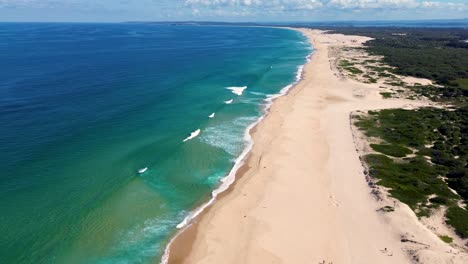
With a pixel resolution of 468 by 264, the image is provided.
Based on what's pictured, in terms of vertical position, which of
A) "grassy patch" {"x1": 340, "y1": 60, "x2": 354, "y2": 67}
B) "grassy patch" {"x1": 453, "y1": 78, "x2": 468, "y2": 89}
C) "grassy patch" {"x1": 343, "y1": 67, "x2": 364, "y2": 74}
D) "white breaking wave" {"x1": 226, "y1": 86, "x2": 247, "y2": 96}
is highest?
"grassy patch" {"x1": 340, "y1": 60, "x2": 354, "y2": 67}

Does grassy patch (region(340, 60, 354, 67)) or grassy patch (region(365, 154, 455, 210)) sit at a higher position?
grassy patch (region(340, 60, 354, 67))

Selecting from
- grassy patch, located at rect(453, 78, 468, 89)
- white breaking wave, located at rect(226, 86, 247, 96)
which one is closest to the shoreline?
white breaking wave, located at rect(226, 86, 247, 96)

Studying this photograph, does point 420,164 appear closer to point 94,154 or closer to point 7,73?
point 94,154

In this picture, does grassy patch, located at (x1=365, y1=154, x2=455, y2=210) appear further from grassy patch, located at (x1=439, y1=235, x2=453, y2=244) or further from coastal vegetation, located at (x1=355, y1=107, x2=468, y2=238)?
grassy patch, located at (x1=439, y1=235, x2=453, y2=244)

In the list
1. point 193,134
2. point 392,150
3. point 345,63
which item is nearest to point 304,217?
point 392,150

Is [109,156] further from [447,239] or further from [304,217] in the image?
[447,239]

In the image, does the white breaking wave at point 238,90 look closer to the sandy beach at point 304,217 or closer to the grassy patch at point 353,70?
the sandy beach at point 304,217
